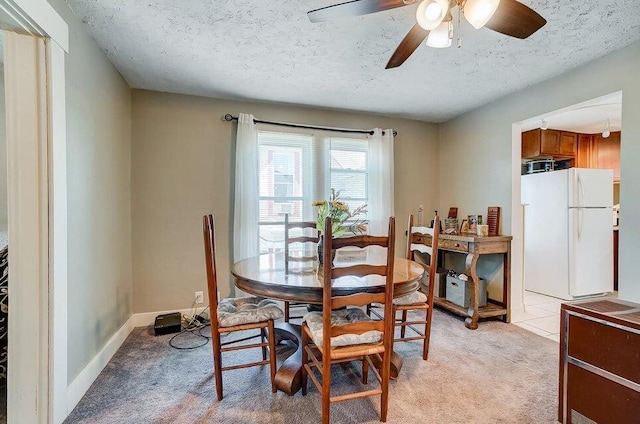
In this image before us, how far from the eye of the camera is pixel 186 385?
195cm

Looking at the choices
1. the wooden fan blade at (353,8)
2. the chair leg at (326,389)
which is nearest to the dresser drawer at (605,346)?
the chair leg at (326,389)

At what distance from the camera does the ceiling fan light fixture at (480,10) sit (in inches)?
49.2

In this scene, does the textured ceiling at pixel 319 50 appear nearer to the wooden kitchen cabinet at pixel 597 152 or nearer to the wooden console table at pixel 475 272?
the wooden console table at pixel 475 272

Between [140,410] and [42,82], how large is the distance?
181 cm

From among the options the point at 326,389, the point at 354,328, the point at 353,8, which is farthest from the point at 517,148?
the point at 326,389

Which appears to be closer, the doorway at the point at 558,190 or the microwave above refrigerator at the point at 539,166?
the doorway at the point at 558,190

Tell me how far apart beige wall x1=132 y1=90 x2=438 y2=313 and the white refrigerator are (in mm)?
3543

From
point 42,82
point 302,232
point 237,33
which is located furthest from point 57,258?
point 302,232

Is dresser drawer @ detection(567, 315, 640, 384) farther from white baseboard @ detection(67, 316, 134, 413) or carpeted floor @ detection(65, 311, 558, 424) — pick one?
white baseboard @ detection(67, 316, 134, 413)

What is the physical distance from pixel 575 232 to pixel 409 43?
140 inches

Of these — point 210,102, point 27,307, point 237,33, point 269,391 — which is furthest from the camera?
point 210,102

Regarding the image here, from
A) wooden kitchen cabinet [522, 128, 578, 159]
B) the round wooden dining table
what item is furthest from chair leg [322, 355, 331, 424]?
wooden kitchen cabinet [522, 128, 578, 159]

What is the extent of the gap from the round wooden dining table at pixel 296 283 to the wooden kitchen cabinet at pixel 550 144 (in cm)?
325

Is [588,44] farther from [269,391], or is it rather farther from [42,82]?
[42,82]
